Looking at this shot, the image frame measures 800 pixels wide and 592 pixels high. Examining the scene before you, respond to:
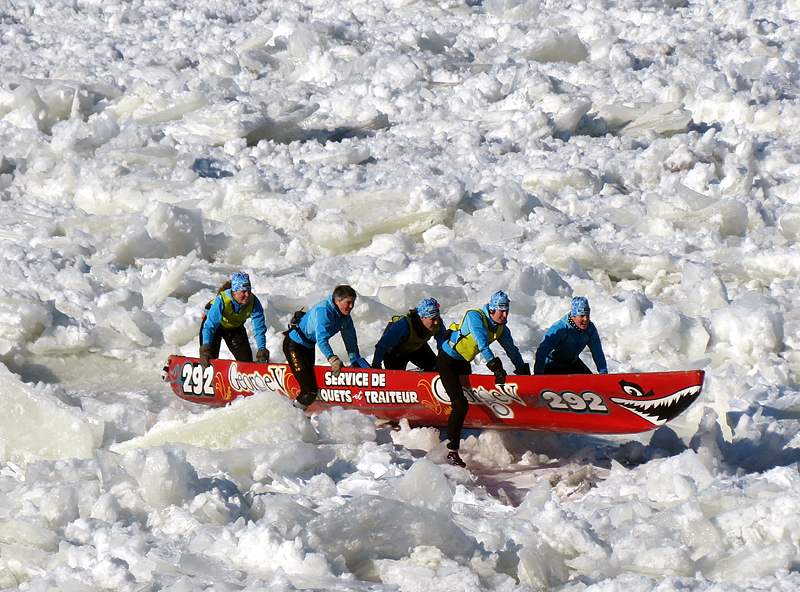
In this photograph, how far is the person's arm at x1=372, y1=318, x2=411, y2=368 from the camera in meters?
8.85

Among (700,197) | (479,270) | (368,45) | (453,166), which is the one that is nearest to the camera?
(479,270)

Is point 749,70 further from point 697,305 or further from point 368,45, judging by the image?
point 697,305

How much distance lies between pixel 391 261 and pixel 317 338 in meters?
4.03

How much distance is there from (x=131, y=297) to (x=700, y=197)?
815 cm

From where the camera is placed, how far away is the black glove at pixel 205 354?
943cm

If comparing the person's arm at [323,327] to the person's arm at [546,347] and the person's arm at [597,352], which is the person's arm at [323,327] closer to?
the person's arm at [546,347]

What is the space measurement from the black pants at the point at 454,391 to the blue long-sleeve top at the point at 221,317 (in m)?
2.15

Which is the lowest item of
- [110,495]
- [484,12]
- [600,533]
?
[600,533]

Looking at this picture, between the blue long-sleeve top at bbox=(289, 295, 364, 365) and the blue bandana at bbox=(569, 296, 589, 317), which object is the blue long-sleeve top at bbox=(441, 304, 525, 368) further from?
the blue long-sleeve top at bbox=(289, 295, 364, 365)

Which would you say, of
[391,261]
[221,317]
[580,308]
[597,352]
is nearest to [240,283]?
[221,317]

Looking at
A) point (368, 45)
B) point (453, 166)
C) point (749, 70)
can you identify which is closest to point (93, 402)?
point (453, 166)

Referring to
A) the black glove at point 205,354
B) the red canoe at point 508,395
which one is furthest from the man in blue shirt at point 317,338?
the black glove at point 205,354

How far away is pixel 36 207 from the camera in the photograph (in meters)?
14.4

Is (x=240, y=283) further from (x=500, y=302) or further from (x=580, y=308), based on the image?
(x=580, y=308)
